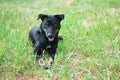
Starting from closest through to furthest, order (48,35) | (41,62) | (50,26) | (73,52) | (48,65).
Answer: (48,65) → (41,62) → (48,35) → (50,26) → (73,52)

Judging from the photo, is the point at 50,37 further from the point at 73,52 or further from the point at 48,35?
the point at 73,52

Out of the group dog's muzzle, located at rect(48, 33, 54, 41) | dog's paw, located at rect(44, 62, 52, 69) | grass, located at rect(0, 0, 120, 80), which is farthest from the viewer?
dog's muzzle, located at rect(48, 33, 54, 41)

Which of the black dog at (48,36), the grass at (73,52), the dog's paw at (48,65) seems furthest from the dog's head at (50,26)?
the dog's paw at (48,65)

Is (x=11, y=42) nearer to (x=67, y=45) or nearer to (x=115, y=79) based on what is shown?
(x=67, y=45)

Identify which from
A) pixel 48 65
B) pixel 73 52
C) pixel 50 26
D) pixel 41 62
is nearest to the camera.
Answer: pixel 48 65

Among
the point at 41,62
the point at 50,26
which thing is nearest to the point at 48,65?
the point at 41,62

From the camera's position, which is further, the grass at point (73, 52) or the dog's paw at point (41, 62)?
the dog's paw at point (41, 62)

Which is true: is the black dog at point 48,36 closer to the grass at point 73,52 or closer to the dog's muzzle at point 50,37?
the dog's muzzle at point 50,37

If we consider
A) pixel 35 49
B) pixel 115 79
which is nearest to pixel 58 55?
pixel 35 49

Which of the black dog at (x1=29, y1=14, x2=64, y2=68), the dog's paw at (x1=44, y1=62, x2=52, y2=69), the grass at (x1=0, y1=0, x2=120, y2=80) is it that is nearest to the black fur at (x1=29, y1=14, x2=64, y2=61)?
the black dog at (x1=29, y1=14, x2=64, y2=68)

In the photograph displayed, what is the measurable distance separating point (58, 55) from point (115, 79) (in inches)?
49.9

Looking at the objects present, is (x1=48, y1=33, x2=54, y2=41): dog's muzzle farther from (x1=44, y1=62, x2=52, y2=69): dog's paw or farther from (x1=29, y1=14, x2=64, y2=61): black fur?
(x1=44, y1=62, x2=52, y2=69): dog's paw

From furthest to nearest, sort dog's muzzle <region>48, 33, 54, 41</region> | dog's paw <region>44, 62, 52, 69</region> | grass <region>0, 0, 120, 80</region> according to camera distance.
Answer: dog's muzzle <region>48, 33, 54, 41</region> → dog's paw <region>44, 62, 52, 69</region> → grass <region>0, 0, 120, 80</region>

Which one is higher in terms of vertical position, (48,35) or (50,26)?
(50,26)
